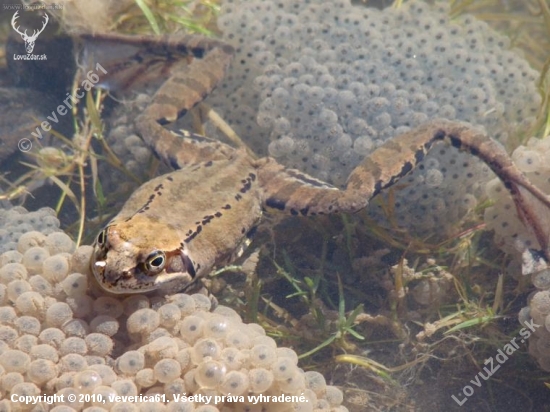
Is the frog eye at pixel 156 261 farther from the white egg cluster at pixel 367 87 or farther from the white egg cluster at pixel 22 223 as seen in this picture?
the white egg cluster at pixel 367 87

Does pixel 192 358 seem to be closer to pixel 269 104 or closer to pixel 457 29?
pixel 269 104

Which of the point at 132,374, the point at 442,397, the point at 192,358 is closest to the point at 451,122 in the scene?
the point at 442,397

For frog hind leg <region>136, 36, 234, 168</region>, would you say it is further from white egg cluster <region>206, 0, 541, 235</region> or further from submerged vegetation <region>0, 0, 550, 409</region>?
submerged vegetation <region>0, 0, 550, 409</region>

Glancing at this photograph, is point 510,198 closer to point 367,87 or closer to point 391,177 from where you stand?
point 391,177

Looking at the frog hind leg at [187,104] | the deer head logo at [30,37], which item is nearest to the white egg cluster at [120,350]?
the frog hind leg at [187,104]

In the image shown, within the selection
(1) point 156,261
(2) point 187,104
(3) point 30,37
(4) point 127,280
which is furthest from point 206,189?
(3) point 30,37
